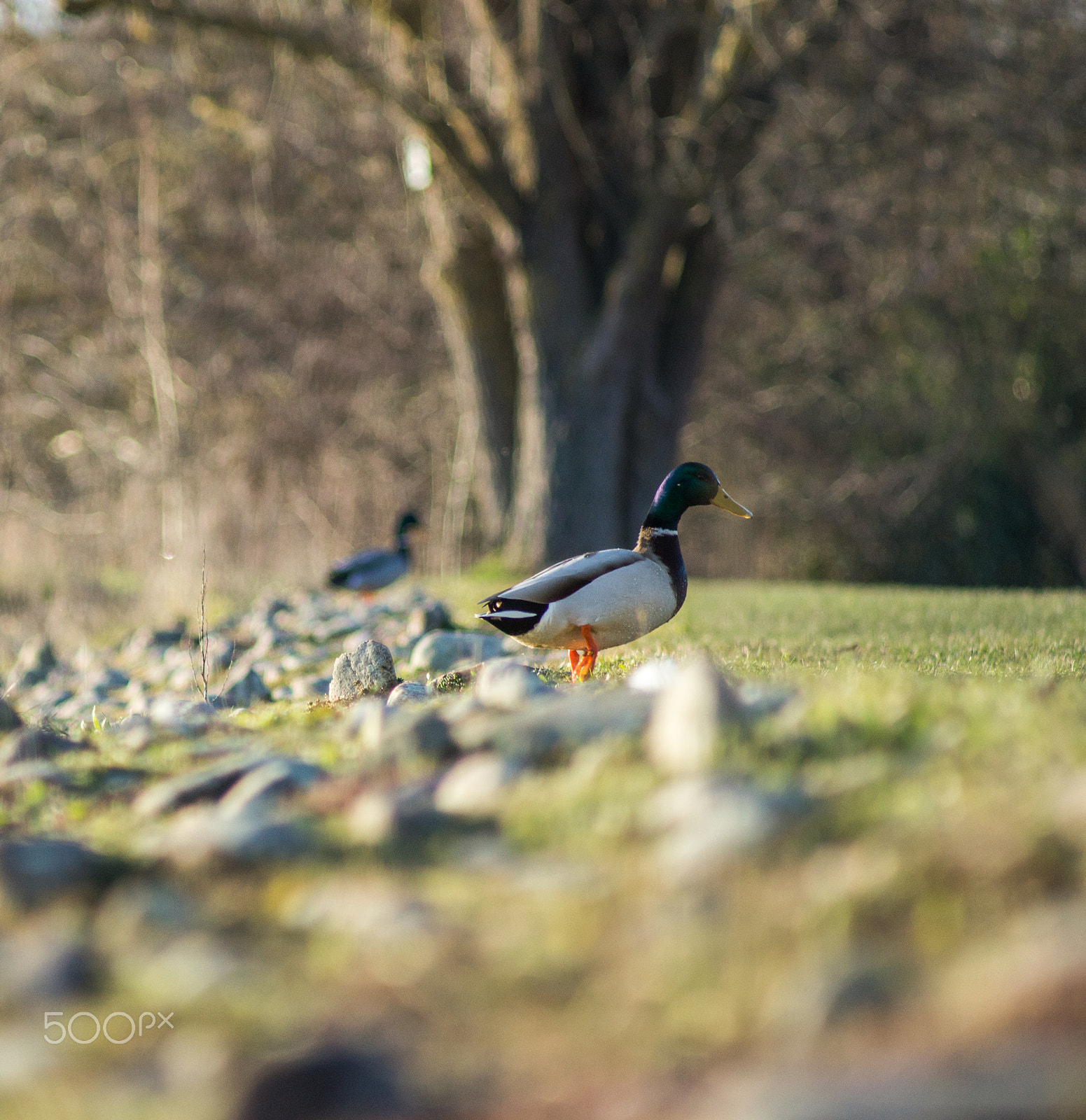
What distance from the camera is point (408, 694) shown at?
4164 mm

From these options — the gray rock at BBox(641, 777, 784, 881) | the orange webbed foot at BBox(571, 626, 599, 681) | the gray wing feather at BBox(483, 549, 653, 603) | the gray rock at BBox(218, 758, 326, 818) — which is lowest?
the orange webbed foot at BBox(571, 626, 599, 681)

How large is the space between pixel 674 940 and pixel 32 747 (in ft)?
7.68

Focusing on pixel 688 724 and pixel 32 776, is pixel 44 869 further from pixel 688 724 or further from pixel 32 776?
pixel 688 724

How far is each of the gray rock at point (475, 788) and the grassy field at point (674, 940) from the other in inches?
1.5

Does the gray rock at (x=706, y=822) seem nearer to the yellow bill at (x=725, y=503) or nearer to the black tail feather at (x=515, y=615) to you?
the black tail feather at (x=515, y=615)

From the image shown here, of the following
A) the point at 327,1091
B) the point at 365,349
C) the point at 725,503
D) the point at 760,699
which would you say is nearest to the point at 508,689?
the point at 760,699

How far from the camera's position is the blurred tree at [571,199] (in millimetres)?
9508

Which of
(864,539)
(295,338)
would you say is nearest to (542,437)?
(295,338)

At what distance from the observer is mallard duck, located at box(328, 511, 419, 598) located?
870cm

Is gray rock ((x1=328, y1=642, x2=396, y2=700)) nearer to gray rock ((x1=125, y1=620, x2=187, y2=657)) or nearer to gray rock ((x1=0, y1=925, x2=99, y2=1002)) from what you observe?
gray rock ((x1=0, y1=925, x2=99, y2=1002))

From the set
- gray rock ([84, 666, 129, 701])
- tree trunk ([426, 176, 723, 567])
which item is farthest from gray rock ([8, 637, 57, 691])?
tree trunk ([426, 176, 723, 567])

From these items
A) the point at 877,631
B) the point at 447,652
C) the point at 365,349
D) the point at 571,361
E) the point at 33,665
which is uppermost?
the point at 365,349

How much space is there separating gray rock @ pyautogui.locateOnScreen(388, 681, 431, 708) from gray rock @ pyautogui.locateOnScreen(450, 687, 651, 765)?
1.06 m

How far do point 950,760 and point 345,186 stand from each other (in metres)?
13.9
